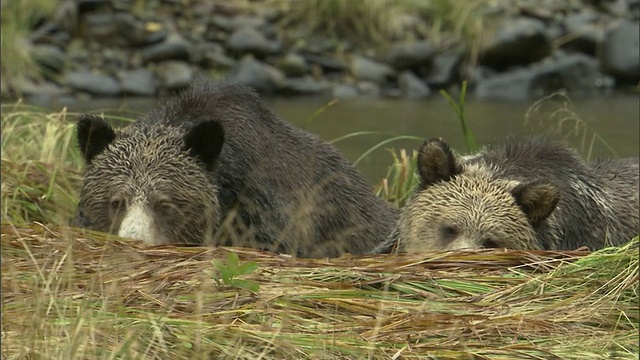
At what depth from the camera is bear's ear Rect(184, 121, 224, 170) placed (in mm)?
7012

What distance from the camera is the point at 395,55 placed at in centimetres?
2295

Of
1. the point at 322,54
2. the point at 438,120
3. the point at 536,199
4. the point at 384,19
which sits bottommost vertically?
the point at 536,199

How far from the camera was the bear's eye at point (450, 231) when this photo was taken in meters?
6.94

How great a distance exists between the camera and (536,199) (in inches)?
270

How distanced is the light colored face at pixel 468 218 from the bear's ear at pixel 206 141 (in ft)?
3.87

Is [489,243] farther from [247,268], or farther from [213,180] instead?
[247,268]

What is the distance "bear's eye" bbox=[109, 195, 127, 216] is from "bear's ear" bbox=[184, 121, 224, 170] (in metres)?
0.47

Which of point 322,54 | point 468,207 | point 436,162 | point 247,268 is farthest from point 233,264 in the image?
point 322,54

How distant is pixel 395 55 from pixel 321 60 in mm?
1343

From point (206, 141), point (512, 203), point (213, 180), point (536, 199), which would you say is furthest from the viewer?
point (213, 180)

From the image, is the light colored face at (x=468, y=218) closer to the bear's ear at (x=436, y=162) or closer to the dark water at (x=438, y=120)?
the bear's ear at (x=436, y=162)

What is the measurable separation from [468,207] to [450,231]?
164 mm

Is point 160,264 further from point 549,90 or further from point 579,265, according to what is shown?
point 549,90

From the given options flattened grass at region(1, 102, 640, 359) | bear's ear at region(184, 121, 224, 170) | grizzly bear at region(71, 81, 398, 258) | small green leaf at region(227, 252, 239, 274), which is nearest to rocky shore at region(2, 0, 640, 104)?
grizzly bear at region(71, 81, 398, 258)
